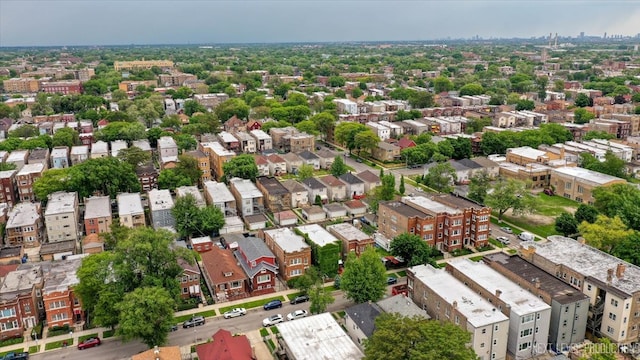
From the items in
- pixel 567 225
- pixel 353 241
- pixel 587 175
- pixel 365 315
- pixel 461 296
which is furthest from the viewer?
pixel 587 175

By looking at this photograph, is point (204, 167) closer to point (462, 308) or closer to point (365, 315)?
point (365, 315)

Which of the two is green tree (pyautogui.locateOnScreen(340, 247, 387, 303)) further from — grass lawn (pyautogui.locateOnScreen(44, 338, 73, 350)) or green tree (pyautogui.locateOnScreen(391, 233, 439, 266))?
grass lawn (pyautogui.locateOnScreen(44, 338, 73, 350))

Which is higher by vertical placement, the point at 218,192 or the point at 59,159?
the point at 59,159

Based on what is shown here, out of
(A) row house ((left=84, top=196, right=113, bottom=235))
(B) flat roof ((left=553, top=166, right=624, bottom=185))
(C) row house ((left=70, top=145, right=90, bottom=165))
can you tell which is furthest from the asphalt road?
(C) row house ((left=70, top=145, right=90, bottom=165))

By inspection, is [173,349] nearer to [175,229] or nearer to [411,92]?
[175,229]

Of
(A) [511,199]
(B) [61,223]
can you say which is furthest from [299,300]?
(A) [511,199]
